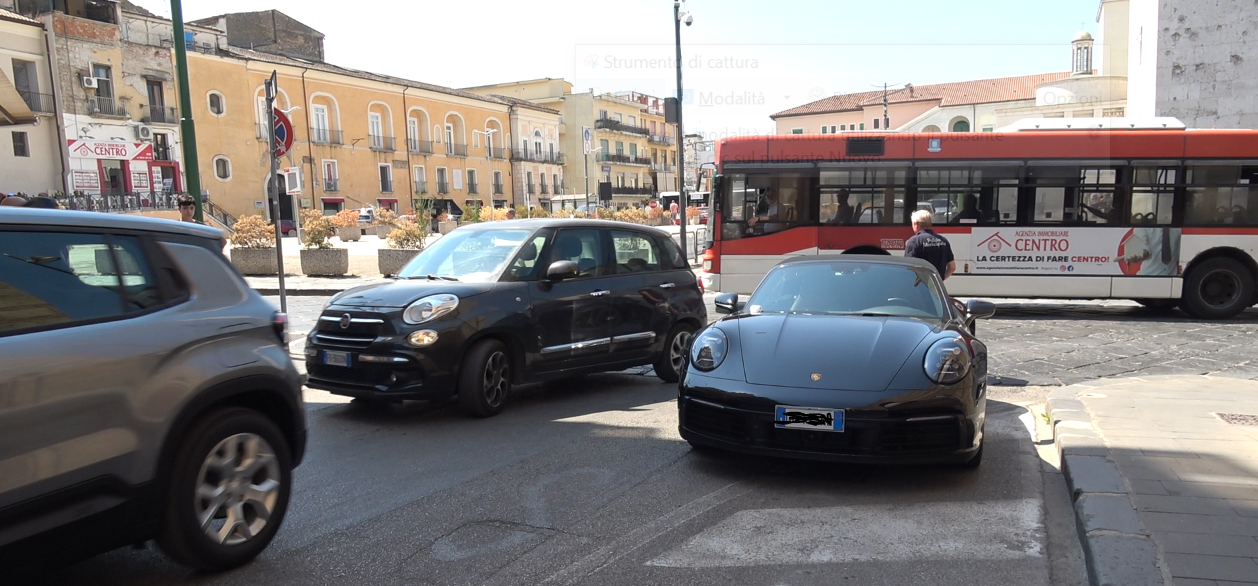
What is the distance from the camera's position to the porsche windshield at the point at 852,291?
5.78 metres

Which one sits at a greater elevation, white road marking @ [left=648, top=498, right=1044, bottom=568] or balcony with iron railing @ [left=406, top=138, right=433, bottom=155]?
balcony with iron railing @ [left=406, top=138, right=433, bottom=155]

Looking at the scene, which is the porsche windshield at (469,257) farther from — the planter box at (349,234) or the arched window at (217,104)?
the arched window at (217,104)

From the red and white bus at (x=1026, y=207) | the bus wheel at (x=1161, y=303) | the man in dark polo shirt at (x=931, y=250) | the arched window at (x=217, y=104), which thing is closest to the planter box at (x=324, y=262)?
the red and white bus at (x=1026, y=207)

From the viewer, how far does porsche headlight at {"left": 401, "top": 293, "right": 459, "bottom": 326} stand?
6316mm

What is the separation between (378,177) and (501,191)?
15011 millimetres

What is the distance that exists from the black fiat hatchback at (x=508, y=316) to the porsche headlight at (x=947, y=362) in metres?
3.22

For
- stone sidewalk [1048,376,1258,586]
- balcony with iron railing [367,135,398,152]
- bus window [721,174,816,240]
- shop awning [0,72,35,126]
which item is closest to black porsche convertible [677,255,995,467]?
stone sidewalk [1048,376,1258,586]

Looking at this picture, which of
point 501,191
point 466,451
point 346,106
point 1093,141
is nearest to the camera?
point 466,451

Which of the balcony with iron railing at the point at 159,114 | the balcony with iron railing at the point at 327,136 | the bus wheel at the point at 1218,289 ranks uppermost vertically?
the balcony with iron railing at the point at 159,114

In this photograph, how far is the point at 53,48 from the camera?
37531 mm

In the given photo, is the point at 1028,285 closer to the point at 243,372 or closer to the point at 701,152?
the point at 243,372

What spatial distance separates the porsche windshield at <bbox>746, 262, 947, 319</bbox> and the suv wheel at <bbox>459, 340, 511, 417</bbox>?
81.2 inches

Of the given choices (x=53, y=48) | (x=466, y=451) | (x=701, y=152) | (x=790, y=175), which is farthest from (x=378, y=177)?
(x=701, y=152)

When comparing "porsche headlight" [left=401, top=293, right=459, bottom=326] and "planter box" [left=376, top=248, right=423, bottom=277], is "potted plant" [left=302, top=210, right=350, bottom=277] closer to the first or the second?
"planter box" [left=376, top=248, right=423, bottom=277]
